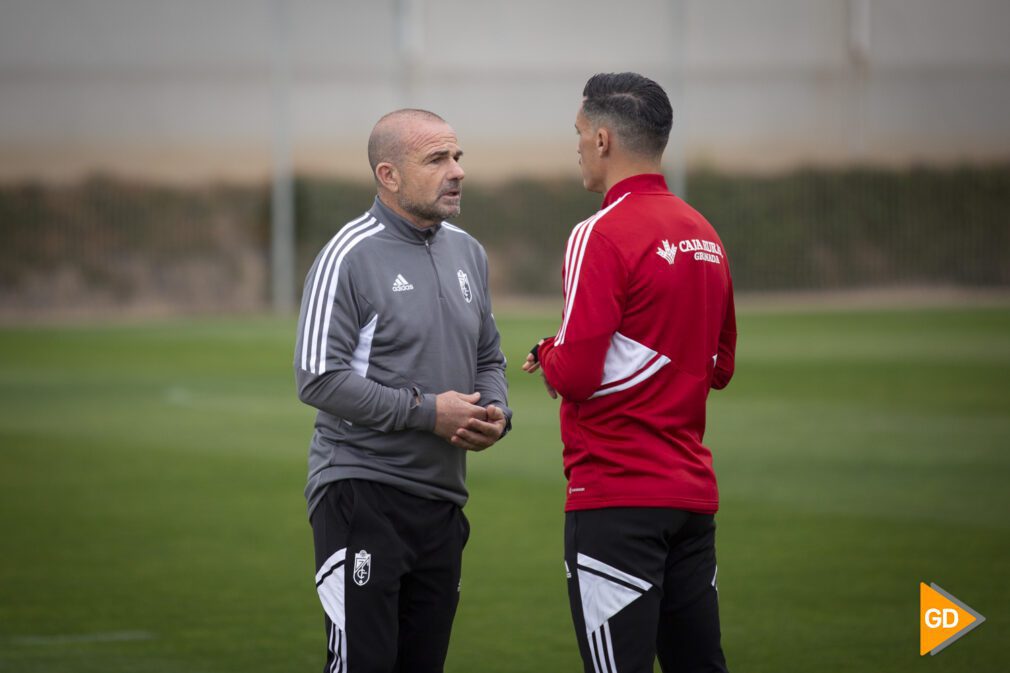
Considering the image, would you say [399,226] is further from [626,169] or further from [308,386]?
[626,169]

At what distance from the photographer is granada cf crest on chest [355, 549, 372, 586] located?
4.09 m

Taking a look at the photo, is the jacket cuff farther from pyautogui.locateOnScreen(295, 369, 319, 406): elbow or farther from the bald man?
pyautogui.locateOnScreen(295, 369, 319, 406): elbow

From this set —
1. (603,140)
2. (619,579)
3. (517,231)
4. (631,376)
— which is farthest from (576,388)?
(517,231)

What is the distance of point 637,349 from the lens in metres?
3.79

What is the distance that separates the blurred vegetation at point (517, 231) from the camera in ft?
99.2

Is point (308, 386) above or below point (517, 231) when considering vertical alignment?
above

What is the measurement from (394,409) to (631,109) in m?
1.05

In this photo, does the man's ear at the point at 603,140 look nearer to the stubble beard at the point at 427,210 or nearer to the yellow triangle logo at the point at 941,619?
the stubble beard at the point at 427,210

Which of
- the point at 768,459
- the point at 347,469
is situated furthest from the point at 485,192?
the point at 347,469

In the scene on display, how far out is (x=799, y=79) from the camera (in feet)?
109

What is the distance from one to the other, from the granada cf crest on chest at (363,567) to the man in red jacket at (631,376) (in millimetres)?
597

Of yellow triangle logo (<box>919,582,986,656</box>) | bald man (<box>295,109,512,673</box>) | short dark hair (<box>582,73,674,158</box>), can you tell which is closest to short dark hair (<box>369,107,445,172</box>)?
bald man (<box>295,109,512,673</box>)

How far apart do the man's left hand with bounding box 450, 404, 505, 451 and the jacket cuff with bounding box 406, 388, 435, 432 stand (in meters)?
0.09

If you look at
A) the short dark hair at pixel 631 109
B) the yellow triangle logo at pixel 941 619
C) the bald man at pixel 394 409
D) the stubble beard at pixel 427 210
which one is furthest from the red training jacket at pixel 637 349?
the yellow triangle logo at pixel 941 619
